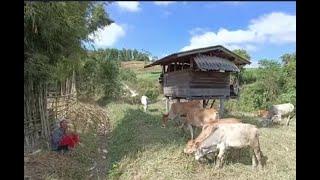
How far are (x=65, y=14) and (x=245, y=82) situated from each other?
90.1 inches

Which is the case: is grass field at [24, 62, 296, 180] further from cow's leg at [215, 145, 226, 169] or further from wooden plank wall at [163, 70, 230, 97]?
wooden plank wall at [163, 70, 230, 97]

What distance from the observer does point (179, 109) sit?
4625 mm

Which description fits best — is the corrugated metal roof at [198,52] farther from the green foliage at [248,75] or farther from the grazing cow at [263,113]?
the grazing cow at [263,113]

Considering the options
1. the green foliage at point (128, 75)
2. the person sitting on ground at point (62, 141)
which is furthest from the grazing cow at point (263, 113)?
the person sitting on ground at point (62, 141)

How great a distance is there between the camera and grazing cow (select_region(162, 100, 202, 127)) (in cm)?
459

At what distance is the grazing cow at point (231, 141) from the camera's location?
341 cm

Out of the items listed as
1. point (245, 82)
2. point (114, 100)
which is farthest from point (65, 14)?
point (245, 82)

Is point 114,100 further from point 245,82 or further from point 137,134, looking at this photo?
point 245,82

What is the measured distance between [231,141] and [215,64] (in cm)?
118

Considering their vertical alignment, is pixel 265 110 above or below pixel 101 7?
below

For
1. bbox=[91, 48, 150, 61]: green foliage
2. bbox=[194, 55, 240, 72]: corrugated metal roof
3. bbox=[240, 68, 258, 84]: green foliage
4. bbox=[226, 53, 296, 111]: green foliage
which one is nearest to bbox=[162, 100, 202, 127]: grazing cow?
bbox=[226, 53, 296, 111]: green foliage

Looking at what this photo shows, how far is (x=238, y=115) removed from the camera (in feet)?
15.1
